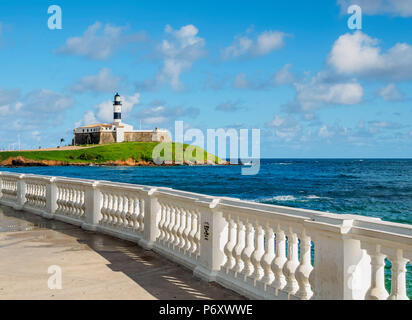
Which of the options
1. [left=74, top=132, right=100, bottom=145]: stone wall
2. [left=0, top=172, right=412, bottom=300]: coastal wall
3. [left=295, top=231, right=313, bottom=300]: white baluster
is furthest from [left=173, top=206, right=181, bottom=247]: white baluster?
[left=74, top=132, right=100, bottom=145]: stone wall

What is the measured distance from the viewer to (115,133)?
14675cm

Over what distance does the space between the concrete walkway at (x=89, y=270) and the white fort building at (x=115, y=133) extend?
439ft

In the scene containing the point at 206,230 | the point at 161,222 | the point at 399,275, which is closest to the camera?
the point at 399,275

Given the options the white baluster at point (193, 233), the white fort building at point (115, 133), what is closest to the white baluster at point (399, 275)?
the white baluster at point (193, 233)

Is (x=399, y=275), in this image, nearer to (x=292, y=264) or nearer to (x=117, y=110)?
(x=292, y=264)

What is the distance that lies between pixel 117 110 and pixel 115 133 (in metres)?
10.6

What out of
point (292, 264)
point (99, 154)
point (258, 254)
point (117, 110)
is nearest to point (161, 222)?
point (258, 254)

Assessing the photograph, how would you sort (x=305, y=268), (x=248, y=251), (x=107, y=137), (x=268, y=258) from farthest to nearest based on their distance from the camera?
1. (x=107, y=137)
2. (x=248, y=251)
3. (x=268, y=258)
4. (x=305, y=268)

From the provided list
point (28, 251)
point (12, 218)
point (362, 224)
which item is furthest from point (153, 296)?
point (12, 218)

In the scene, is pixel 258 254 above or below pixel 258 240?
below

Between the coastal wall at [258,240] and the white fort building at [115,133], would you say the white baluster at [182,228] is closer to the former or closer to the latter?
the coastal wall at [258,240]

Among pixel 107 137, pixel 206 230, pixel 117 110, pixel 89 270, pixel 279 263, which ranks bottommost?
pixel 89 270

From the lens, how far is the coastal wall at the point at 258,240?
153 inches
